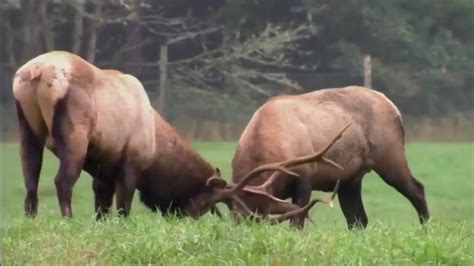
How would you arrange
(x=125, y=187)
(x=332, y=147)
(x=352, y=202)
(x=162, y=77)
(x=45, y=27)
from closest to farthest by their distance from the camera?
(x=125, y=187)
(x=332, y=147)
(x=352, y=202)
(x=162, y=77)
(x=45, y=27)

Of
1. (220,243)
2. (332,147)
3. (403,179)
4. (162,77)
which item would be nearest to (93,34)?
(162,77)

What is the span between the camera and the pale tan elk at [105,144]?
33.0 ft

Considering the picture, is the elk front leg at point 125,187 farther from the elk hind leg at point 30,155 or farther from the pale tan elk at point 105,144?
the elk hind leg at point 30,155

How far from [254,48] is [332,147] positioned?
57.6ft

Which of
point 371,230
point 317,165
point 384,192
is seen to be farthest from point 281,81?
point 371,230

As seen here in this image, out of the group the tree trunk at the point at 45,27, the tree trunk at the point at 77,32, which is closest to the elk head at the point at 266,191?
the tree trunk at the point at 45,27

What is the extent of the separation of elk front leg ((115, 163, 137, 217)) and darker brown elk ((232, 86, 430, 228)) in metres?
0.81

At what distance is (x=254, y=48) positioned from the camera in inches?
1142

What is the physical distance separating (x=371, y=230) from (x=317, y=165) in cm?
244

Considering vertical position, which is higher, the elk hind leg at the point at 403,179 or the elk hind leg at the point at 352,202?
the elk hind leg at the point at 403,179

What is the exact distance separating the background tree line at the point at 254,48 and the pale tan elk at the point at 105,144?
529 inches

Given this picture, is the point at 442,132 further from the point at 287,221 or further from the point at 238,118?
the point at 287,221

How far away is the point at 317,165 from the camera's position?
1135 cm

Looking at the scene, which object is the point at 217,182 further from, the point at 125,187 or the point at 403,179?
the point at 403,179
